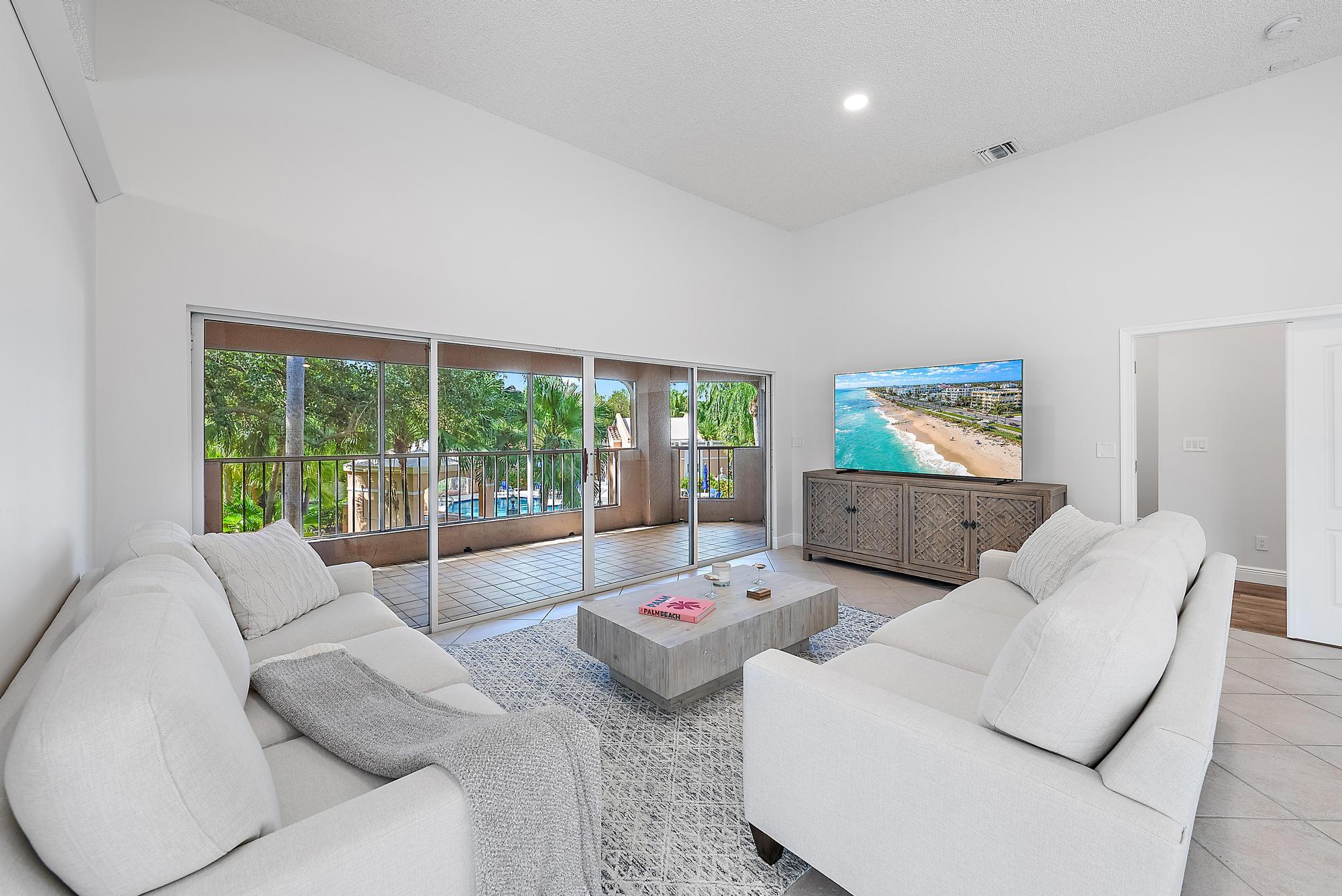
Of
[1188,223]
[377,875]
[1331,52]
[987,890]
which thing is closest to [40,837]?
[377,875]

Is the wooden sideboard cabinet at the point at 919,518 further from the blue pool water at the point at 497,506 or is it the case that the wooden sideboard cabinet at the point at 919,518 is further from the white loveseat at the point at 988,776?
the blue pool water at the point at 497,506

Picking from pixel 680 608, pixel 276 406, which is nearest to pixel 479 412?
pixel 276 406

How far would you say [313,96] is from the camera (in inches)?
121

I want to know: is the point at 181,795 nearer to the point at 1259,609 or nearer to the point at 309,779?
the point at 309,779

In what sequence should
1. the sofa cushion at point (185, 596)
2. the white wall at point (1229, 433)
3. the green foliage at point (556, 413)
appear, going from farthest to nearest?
the white wall at point (1229, 433), the green foliage at point (556, 413), the sofa cushion at point (185, 596)

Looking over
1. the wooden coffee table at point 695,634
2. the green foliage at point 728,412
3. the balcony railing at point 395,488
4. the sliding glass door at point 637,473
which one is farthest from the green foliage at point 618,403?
the wooden coffee table at point 695,634

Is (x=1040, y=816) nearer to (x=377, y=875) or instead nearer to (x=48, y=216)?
(x=377, y=875)

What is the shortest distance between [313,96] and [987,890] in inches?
167

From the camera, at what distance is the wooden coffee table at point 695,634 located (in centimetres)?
236

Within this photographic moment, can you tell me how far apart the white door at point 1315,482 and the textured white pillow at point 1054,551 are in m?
1.76

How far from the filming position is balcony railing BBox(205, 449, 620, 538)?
115 inches

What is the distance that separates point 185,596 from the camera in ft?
4.60

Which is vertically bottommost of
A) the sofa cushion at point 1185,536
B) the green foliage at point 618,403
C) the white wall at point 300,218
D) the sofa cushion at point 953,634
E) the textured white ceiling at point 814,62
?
the sofa cushion at point 953,634

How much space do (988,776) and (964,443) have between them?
12.3ft
